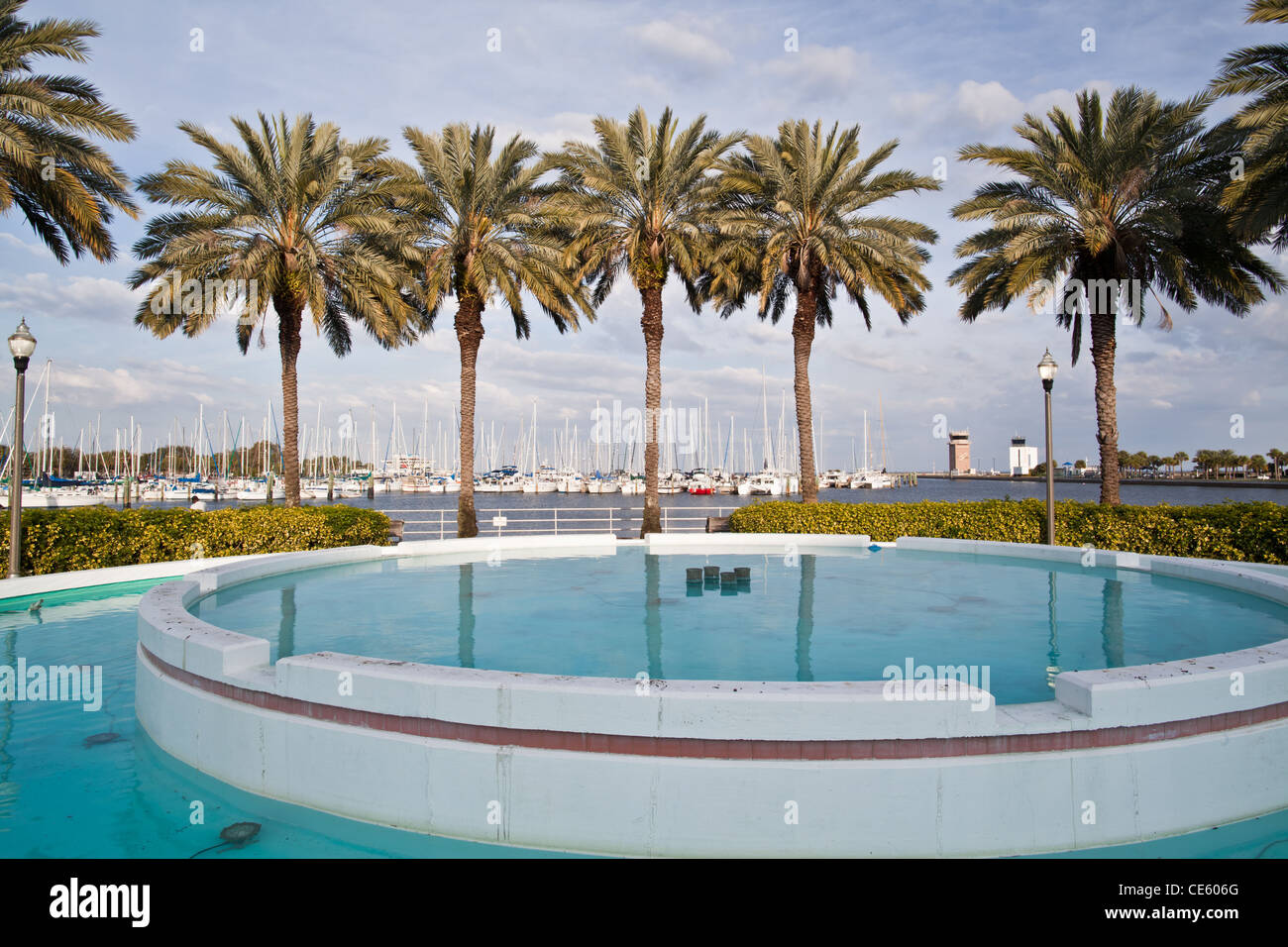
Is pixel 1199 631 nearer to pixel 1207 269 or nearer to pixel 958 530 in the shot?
pixel 958 530

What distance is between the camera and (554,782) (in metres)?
4.50

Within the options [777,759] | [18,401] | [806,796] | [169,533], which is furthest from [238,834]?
[169,533]

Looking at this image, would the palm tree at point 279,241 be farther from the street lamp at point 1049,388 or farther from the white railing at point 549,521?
the street lamp at point 1049,388

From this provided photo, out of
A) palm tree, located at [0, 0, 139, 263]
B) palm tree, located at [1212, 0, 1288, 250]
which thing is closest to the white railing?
palm tree, located at [0, 0, 139, 263]

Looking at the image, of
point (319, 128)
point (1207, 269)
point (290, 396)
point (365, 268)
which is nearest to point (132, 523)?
point (290, 396)

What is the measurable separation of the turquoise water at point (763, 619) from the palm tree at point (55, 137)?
31.3ft

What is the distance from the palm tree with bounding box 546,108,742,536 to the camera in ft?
71.0

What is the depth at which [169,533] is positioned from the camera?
15508 millimetres

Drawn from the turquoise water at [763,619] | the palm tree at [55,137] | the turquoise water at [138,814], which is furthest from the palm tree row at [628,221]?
the turquoise water at [138,814]

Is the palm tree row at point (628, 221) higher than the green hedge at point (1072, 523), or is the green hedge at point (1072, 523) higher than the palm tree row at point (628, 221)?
the palm tree row at point (628, 221)

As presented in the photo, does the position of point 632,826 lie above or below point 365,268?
below

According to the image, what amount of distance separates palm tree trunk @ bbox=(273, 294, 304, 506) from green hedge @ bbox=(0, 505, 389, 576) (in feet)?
7.35

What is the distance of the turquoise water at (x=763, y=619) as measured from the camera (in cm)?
776
